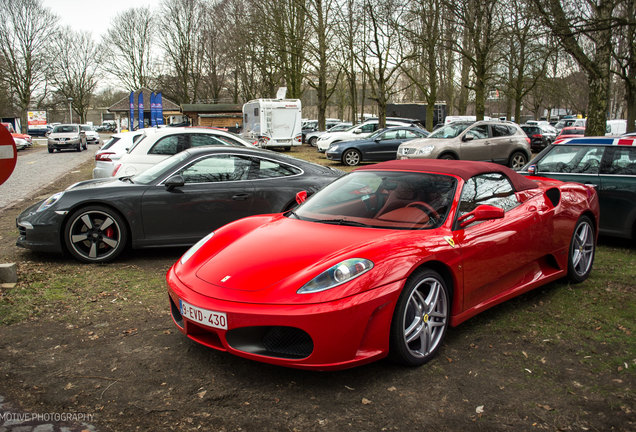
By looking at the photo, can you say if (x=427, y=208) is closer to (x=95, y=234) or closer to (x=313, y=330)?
(x=313, y=330)

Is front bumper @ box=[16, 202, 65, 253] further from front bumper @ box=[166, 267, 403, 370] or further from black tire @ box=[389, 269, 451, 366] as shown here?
black tire @ box=[389, 269, 451, 366]

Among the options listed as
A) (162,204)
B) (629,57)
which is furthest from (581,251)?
(629,57)

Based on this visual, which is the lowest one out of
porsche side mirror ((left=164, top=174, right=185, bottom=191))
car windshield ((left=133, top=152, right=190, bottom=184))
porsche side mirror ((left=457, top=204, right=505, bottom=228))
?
porsche side mirror ((left=457, top=204, right=505, bottom=228))

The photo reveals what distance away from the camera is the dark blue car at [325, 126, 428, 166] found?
20906mm

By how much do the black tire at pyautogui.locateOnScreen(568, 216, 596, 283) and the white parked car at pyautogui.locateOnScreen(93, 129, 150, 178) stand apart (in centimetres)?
940

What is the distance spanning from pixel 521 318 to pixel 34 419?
140 inches

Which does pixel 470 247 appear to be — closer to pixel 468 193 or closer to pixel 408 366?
pixel 468 193

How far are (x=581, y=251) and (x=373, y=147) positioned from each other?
15.9 m

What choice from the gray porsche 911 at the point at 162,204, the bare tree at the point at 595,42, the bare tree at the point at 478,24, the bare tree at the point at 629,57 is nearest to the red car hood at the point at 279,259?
the gray porsche 911 at the point at 162,204

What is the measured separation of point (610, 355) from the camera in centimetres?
370

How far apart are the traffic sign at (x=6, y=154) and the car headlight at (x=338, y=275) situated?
9.70 feet

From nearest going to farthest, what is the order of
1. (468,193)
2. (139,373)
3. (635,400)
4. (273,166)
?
(635,400), (139,373), (468,193), (273,166)

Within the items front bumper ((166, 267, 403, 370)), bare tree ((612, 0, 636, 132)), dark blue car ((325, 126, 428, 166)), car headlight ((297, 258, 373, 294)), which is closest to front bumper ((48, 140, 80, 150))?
dark blue car ((325, 126, 428, 166))

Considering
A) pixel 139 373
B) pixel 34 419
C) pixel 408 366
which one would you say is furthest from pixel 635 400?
pixel 34 419
